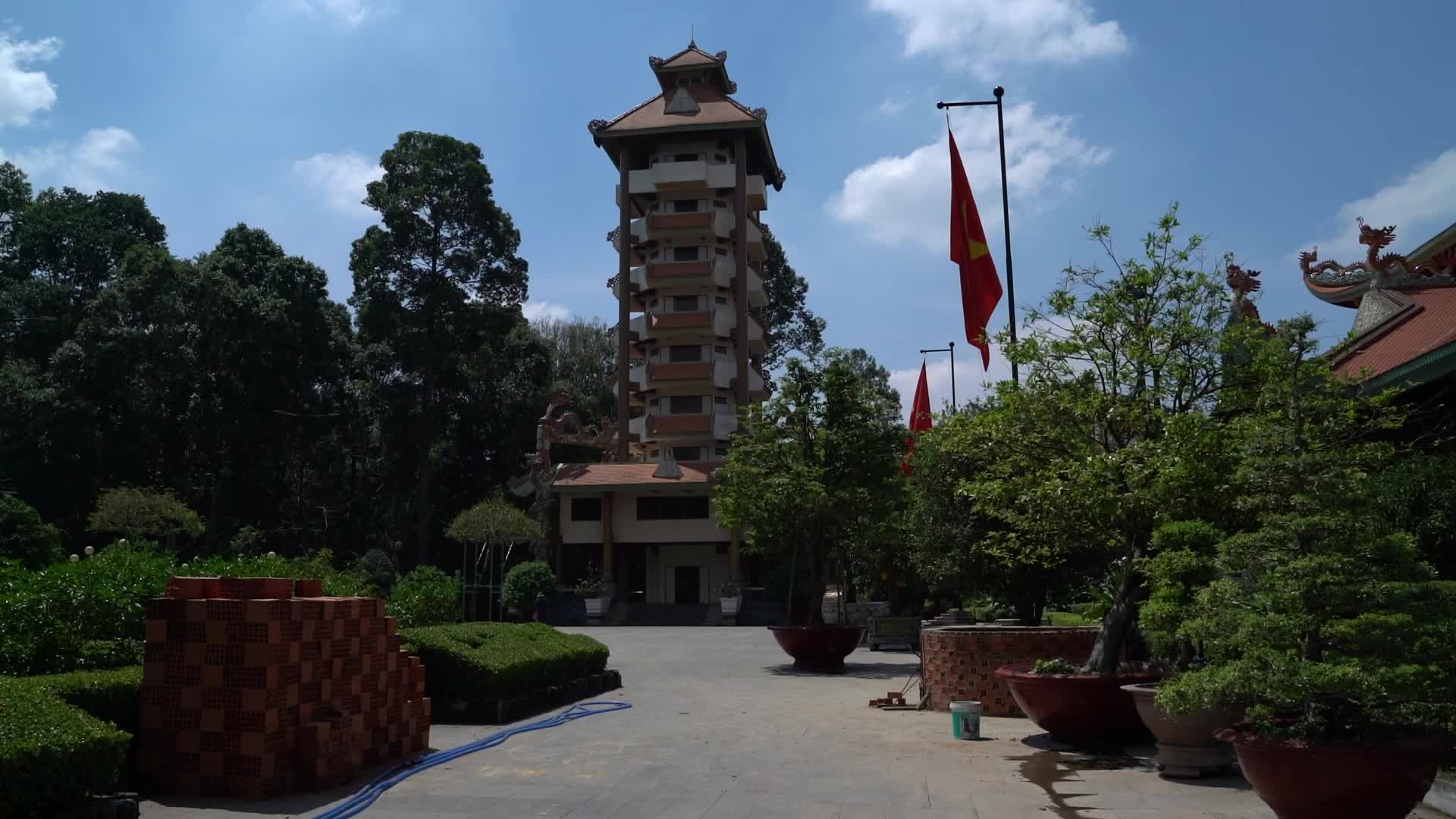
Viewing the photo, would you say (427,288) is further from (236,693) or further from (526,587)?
(236,693)

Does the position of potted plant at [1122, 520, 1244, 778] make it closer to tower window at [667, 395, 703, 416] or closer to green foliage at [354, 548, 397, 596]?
green foliage at [354, 548, 397, 596]

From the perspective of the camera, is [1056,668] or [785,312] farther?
[785,312]

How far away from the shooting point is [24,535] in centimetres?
2777

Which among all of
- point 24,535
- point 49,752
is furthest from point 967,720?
point 24,535

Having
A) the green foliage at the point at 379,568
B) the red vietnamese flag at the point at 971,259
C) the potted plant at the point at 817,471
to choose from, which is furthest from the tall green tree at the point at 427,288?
the red vietnamese flag at the point at 971,259

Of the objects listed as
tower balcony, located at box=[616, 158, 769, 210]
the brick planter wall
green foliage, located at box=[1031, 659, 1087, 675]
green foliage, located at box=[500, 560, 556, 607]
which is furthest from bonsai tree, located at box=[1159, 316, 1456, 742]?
tower balcony, located at box=[616, 158, 769, 210]

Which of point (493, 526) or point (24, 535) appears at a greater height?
point (493, 526)

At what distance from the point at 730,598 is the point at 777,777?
3051 cm

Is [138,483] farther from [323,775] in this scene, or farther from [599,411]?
[323,775]

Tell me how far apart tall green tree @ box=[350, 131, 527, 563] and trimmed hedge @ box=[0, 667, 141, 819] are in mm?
38962

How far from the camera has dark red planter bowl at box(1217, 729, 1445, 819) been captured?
6.20m

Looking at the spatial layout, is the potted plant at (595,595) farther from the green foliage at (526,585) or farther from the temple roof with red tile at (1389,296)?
the temple roof with red tile at (1389,296)

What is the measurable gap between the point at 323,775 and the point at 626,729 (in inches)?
170

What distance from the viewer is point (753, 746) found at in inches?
429
